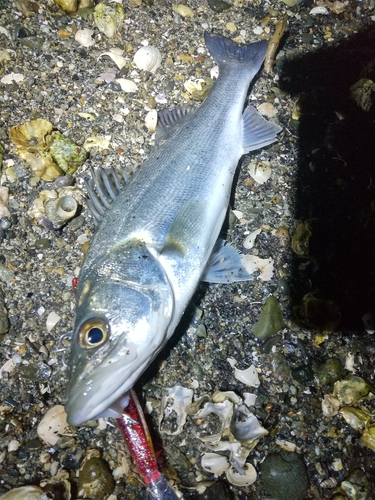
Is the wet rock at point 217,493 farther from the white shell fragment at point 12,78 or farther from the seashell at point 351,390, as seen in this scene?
the white shell fragment at point 12,78

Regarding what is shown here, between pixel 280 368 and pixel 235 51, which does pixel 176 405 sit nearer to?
pixel 280 368

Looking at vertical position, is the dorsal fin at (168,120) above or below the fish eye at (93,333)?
above

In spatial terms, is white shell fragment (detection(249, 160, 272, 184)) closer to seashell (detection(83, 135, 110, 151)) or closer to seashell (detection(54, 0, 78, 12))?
seashell (detection(83, 135, 110, 151))

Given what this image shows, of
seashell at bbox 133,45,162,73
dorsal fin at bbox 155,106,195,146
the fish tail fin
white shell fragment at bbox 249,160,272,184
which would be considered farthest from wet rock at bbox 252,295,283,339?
seashell at bbox 133,45,162,73

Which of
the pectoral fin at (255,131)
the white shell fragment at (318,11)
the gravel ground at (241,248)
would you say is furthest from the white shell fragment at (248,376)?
the white shell fragment at (318,11)

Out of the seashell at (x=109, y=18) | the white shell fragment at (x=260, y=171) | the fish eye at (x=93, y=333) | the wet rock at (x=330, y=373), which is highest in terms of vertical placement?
the seashell at (x=109, y=18)

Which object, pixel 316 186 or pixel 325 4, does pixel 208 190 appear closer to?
pixel 316 186

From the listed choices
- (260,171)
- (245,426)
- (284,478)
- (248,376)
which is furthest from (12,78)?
(284,478)
